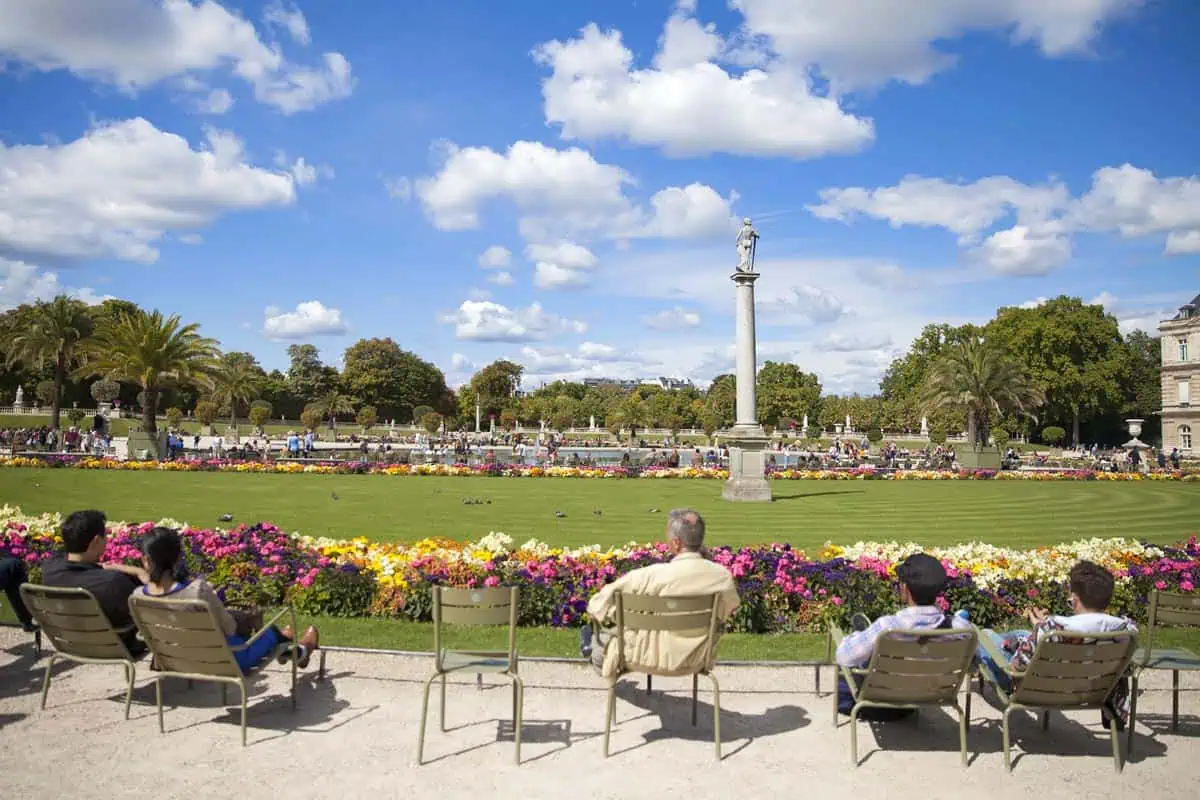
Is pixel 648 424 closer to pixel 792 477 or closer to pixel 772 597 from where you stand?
pixel 792 477

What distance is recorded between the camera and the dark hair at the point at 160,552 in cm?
504

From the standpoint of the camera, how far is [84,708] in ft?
17.9

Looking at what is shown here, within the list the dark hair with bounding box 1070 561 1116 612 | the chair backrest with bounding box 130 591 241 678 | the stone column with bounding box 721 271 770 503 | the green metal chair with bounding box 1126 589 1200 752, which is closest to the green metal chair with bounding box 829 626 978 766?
the dark hair with bounding box 1070 561 1116 612

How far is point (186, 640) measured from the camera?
4938 millimetres

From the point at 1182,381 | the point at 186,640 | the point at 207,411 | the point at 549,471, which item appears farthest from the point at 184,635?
the point at 1182,381

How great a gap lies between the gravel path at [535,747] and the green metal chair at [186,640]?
1.25ft

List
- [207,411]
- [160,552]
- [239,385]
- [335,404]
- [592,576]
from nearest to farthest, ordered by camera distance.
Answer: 1. [160,552]
2. [592,576]
3. [207,411]
4. [239,385]
5. [335,404]

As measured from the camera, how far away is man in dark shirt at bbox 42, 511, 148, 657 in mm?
5488

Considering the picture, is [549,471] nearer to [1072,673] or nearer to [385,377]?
[1072,673]

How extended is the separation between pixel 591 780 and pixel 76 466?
32.0 m

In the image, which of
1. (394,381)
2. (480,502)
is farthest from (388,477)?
(394,381)

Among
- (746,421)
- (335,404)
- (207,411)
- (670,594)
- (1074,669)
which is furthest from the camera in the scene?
(335,404)

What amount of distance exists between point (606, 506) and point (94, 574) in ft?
47.0

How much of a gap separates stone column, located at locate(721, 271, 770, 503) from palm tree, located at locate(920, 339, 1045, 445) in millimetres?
24861
